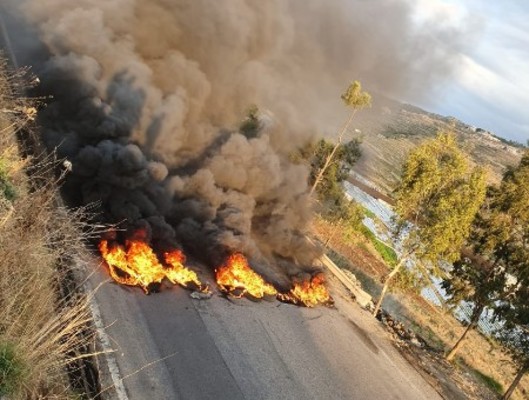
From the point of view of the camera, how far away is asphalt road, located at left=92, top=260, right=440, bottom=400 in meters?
10.0

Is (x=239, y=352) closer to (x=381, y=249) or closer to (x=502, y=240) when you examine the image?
(x=502, y=240)

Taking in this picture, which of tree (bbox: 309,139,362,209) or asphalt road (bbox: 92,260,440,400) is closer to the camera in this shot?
asphalt road (bbox: 92,260,440,400)

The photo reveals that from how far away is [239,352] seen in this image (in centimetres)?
1175

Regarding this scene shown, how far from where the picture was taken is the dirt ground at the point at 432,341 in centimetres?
1772

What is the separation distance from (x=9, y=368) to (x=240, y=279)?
979cm

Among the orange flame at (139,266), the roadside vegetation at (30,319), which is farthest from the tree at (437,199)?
the roadside vegetation at (30,319)

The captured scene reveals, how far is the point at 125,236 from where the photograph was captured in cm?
1330

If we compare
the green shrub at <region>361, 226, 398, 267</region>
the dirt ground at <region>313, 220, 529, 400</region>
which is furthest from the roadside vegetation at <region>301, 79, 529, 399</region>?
the green shrub at <region>361, 226, 398, 267</region>

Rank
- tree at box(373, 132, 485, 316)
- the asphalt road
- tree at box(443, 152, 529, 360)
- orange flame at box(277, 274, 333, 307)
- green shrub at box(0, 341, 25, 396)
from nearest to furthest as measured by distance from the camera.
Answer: green shrub at box(0, 341, 25, 396) → the asphalt road → orange flame at box(277, 274, 333, 307) → tree at box(373, 132, 485, 316) → tree at box(443, 152, 529, 360)

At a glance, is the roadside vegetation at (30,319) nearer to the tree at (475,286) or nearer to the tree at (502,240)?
the tree at (502,240)

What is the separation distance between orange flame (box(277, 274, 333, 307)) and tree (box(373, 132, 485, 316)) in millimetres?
3051

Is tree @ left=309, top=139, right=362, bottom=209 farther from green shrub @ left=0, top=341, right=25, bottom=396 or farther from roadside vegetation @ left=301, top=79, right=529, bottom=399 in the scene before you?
green shrub @ left=0, top=341, right=25, bottom=396

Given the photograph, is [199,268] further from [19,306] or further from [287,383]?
[19,306]

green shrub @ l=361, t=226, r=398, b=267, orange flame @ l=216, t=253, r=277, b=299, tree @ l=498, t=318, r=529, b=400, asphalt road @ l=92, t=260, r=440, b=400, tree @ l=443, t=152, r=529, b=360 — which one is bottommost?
green shrub @ l=361, t=226, r=398, b=267
